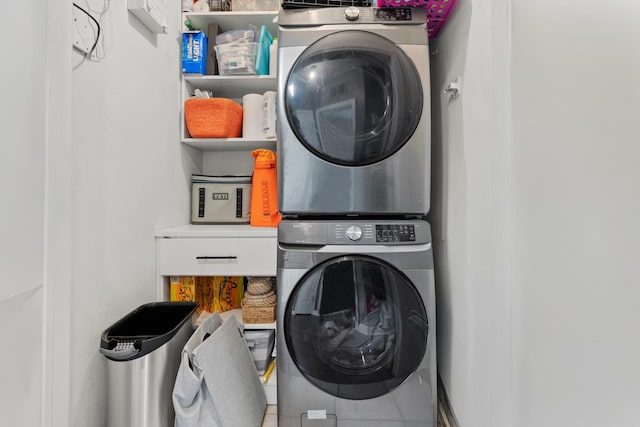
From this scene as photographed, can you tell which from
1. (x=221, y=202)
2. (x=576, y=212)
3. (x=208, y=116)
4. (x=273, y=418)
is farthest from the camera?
(x=221, y=202)

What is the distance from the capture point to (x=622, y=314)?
1.47 ft

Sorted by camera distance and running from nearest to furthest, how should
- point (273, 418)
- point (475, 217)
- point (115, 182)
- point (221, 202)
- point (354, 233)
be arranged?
point (475, 217), point (354, 233), point (115, 182), point (273, 418), point (221, 202)

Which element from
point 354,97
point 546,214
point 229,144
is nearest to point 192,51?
point 229,144

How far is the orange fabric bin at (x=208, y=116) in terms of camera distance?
166cm

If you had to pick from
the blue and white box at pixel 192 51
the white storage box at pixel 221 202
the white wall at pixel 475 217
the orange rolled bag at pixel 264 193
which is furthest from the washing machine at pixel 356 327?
the blue and white box at pixel 192 51

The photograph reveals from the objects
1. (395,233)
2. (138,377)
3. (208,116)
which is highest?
(208,116)

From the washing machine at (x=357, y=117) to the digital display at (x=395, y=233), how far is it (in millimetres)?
67

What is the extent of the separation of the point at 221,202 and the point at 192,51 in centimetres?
91

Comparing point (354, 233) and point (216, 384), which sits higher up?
point (354, 233)

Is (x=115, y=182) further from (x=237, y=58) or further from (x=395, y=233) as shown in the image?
(x=395, y=233)

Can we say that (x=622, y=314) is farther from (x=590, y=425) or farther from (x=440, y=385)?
(x=440, y=385)

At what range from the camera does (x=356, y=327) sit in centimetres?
Result: 108

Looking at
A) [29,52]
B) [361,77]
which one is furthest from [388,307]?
[29,52]

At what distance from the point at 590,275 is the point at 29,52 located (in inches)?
52.8
